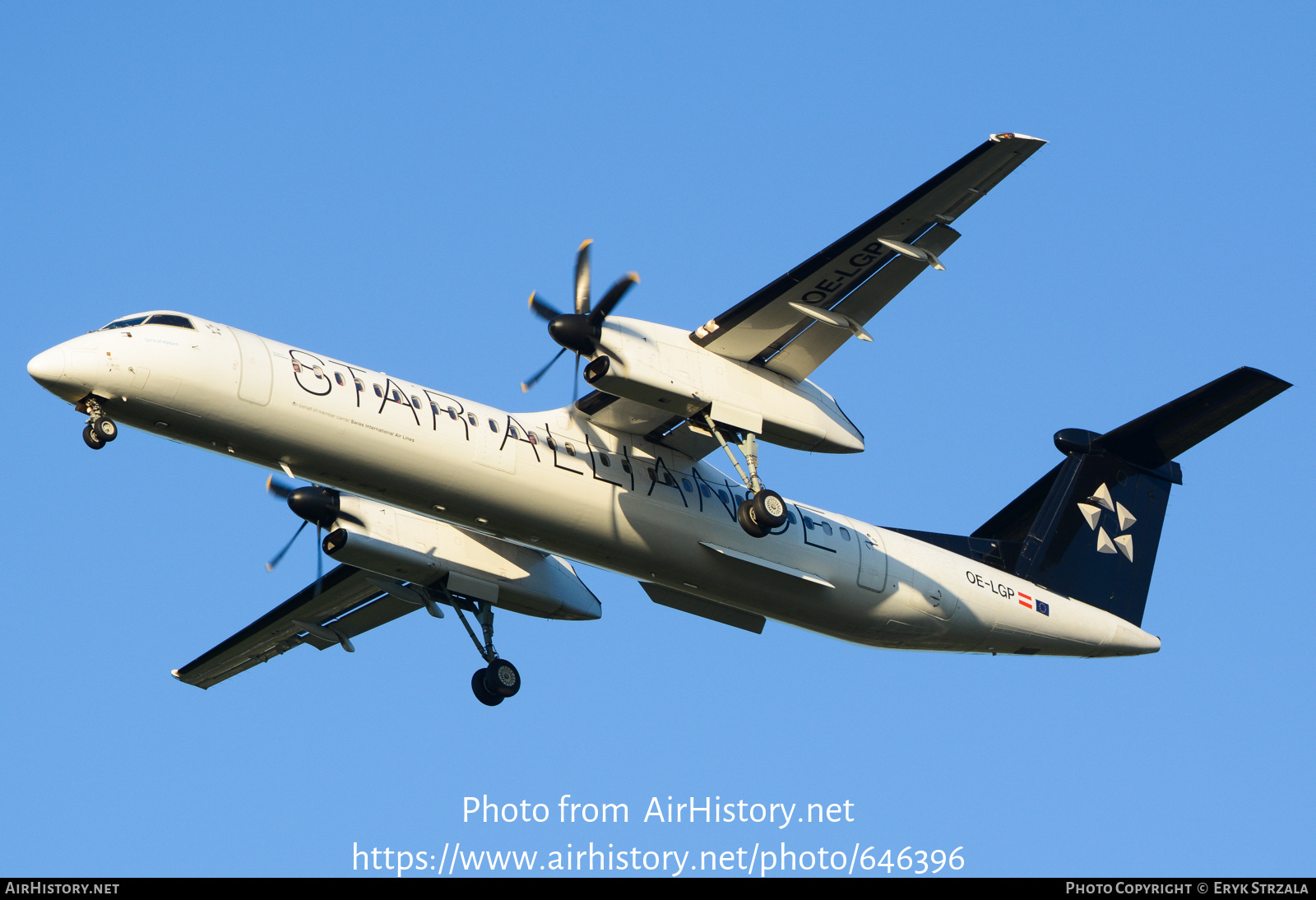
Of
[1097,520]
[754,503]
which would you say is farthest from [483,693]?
[1097,520]

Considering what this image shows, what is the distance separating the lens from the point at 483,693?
18.8m

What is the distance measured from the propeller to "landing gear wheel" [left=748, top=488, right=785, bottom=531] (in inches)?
103

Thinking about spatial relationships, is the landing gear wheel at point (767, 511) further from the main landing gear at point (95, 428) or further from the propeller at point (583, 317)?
the main landing gear at point (95, 428)

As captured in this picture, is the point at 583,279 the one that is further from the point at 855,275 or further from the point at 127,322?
the point at 127,322

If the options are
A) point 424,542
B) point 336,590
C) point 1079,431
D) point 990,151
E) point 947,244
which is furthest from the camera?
point 1079,431

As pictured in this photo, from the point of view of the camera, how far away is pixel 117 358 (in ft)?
46.8

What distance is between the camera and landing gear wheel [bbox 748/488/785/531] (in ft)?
54.5

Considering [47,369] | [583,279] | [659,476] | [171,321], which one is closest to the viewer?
[47,369]

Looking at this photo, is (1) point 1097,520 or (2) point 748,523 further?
(1) point 1097,520

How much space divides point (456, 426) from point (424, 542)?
9.91 ft

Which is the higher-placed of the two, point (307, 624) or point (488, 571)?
point (488, 571)

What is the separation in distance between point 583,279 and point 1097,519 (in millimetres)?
9807
